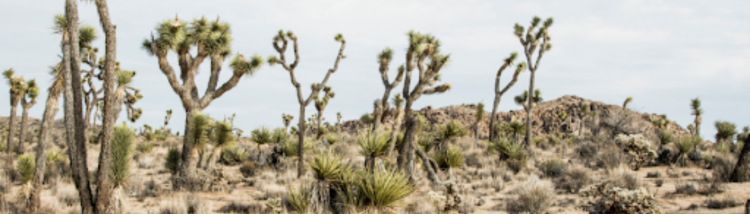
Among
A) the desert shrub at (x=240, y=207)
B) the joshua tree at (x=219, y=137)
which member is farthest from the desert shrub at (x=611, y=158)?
the joshua tree at (x=219, y=137)

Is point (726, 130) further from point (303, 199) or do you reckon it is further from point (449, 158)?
point (303, 199)

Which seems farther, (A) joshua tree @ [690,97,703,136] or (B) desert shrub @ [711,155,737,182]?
(A) joshua tree @ [690,97,703,136]

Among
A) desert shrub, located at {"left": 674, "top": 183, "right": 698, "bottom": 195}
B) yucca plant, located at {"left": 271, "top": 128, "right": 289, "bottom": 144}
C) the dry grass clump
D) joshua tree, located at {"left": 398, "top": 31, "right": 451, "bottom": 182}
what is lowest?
the dry grass clump

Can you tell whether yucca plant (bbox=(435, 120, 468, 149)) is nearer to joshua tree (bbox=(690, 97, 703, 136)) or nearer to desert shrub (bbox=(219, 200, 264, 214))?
desert shrub (bbox=(219, 200, 264, 214))

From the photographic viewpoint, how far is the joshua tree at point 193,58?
13.3 metres

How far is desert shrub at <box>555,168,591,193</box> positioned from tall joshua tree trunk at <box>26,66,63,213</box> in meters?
13.1

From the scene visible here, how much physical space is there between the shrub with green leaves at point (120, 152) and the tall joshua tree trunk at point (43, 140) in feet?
8.59

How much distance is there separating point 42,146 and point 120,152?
405cm

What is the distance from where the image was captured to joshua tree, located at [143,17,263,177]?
13.3 m

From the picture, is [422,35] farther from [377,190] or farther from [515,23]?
[515,23]

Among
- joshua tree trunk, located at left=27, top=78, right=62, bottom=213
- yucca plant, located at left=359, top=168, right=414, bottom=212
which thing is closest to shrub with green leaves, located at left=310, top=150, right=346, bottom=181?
yucca plant, located at left=359, top=168, right=414, bottom=212

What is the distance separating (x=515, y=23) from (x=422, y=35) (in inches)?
602

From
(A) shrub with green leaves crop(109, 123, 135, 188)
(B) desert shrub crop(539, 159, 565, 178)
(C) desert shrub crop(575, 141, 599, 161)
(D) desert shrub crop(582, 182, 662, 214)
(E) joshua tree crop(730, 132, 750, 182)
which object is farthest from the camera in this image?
(C) desert shrub crop(575, 141, 599, 161)

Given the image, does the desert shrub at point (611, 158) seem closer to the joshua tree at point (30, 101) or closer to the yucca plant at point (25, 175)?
the yucca plant at point (25, 175)
